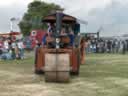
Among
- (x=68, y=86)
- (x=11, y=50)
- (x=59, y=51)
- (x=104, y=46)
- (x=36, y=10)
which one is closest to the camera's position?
(x=68, y=86)

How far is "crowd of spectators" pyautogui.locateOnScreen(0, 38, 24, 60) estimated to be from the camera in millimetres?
34094

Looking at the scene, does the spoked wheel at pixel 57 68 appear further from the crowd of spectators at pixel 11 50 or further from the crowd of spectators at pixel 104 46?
the crowd of spectators at pixel 104 46

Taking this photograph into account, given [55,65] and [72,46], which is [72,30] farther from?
[55,65]

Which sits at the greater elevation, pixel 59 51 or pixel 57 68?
pixel 59 51

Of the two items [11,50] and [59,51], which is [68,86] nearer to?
[59,51]

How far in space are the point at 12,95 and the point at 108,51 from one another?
4047 centimetres

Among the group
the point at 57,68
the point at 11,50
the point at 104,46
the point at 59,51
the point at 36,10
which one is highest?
the point at 36,10

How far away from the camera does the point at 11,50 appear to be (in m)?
34.2

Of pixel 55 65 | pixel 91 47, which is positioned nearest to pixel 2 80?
pixel 55 65

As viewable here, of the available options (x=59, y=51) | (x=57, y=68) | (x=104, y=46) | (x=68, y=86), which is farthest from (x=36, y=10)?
(x=68, y=86)

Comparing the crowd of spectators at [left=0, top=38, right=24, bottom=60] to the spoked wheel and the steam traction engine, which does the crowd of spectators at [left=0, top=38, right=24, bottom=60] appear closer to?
the steam traction engine

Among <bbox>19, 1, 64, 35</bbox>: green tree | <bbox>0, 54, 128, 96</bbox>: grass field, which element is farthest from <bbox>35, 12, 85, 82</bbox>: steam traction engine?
<bbox>19, 1, 64, 35</bbox>: green tree

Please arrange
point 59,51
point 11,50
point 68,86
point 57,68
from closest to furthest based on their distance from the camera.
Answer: point 68,86, point 57,68, point 59,51, point 11,50

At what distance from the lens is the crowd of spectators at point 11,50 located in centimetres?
3409
